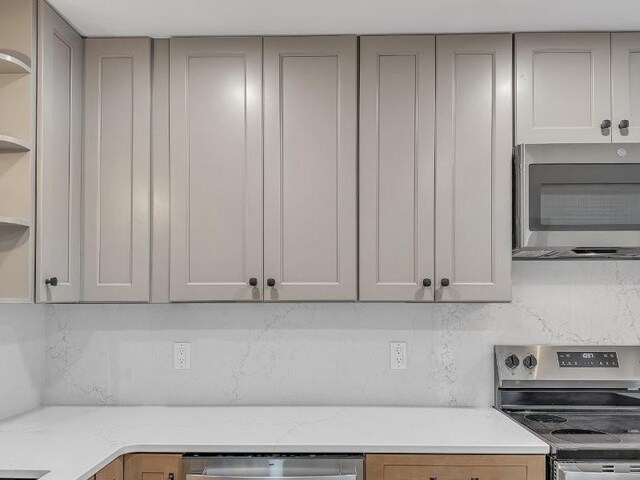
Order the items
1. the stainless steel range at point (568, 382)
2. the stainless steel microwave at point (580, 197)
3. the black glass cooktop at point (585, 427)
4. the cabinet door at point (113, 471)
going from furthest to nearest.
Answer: the stainless steel range at point (568, 382)
the stainless steel microwave at point (580, 197)
the black glass cooktop at point (585, 427)
the cabinet door at point (113, 471)

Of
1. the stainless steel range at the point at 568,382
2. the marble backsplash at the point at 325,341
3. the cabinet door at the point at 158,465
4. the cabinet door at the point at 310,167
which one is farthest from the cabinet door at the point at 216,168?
the stainless steel range at the point at 568,382

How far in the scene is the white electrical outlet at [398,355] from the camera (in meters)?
2.63

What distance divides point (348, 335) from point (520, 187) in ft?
3.11

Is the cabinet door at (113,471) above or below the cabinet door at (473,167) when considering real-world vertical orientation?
below

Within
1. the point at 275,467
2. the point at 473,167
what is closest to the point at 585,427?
the point at 473,167

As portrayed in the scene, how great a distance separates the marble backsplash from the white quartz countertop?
11cm

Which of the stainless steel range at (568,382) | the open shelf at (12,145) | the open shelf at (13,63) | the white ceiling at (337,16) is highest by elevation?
the white ceiling at (337,16)

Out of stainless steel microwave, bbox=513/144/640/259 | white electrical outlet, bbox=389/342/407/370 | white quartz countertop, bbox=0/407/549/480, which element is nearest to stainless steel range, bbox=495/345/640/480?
white quartz countertop, bbox=0/407/549/480

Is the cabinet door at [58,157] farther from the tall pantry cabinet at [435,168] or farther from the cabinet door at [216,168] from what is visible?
the tall pantry cabinet at [435,168]

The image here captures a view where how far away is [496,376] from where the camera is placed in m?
2.59

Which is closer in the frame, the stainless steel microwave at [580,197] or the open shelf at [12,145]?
the open shelf at [12,145]

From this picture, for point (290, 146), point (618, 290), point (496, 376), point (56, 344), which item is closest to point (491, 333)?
point (496, 376)

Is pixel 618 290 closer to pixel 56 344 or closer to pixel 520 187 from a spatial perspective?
pixel 520 187

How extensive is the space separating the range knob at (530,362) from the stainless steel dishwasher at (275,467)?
936 millimetres
